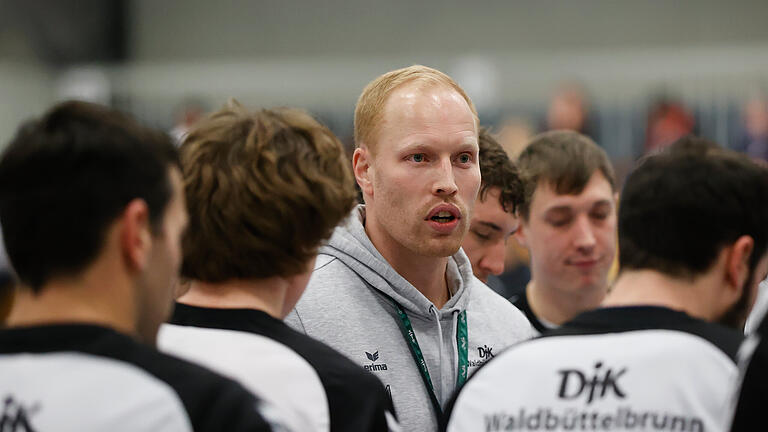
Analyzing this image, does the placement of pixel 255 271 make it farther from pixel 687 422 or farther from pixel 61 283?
pixel 687 422

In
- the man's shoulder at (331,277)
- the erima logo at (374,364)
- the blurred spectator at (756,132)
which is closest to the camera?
the erima logo at (374,364)

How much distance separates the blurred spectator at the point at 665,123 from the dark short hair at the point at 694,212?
8.01m

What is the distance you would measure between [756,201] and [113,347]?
162cm

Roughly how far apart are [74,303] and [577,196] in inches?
122

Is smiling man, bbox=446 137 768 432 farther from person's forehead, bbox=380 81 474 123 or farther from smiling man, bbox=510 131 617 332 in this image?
smiling man, bbox=510 131 617 332

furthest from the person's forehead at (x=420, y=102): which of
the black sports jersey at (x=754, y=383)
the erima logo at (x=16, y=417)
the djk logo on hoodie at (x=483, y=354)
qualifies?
the erima logo at (x=16, y=417)

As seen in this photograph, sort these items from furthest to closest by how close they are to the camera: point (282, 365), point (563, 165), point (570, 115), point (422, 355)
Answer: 1. point (570, 115)
2. point (563, 165)
3. point (422, 355)
4. point (282, 365)

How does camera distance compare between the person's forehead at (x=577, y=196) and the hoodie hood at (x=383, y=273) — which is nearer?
the hoodie hood at (x=383, y=273)

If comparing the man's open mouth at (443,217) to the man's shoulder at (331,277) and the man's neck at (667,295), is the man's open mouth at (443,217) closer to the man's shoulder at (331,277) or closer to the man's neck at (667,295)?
the man's shoulder at (331,277)

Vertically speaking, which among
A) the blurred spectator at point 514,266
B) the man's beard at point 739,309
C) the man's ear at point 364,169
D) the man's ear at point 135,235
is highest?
the man's ear at point 135,235

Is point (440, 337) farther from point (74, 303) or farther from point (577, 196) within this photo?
point (74, 303)

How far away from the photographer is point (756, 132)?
32.8 feet

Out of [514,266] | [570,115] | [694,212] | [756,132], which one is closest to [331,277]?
[694,212]

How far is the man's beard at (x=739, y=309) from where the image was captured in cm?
246
